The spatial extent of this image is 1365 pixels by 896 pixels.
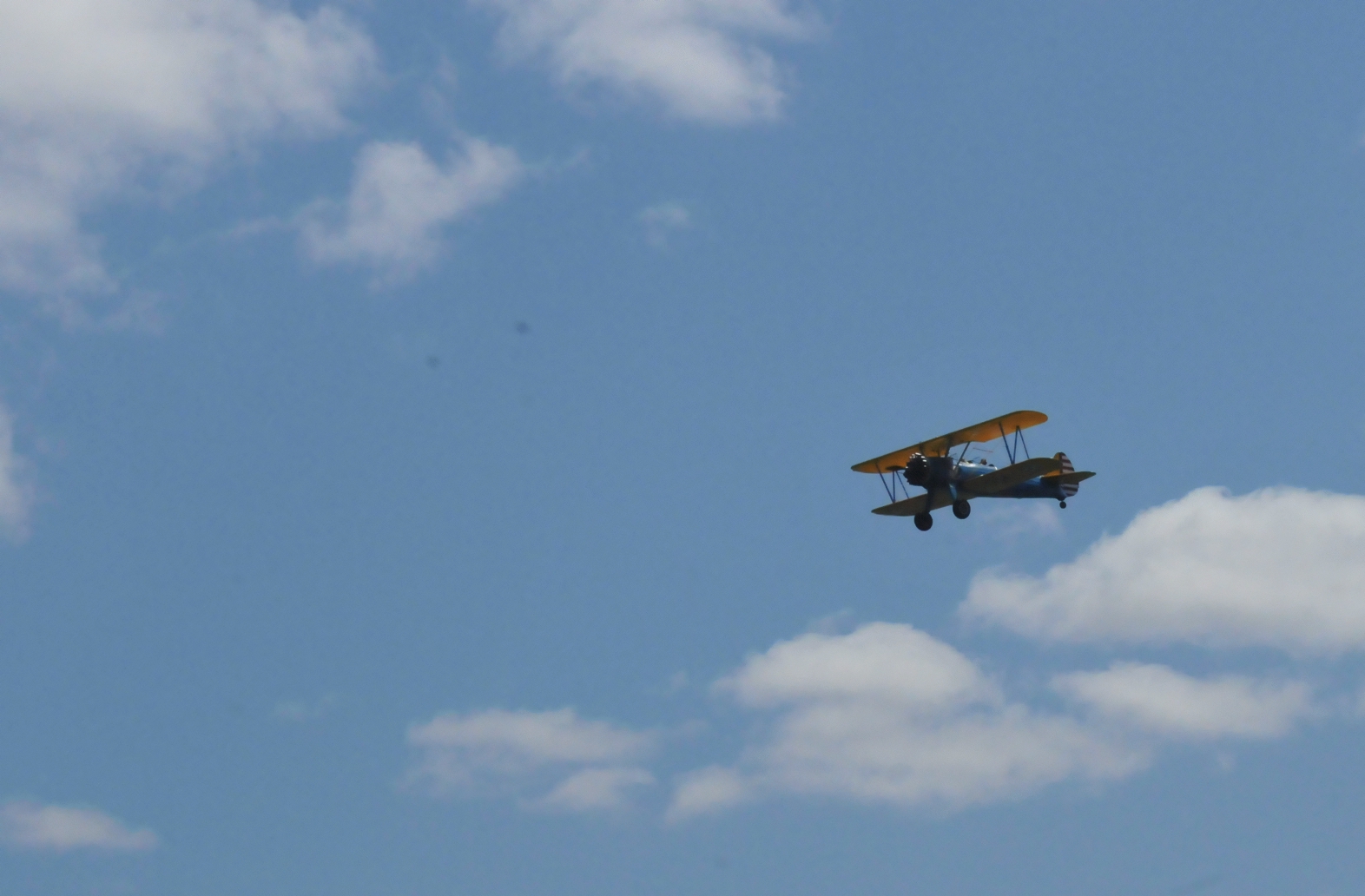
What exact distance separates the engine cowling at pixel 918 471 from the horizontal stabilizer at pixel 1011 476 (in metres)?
1.46

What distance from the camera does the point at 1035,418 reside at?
69.1m

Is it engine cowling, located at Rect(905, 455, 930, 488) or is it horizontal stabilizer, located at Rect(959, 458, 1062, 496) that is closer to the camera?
horizontal stabilizer, located at Rect(959, 458, 1062, 496)

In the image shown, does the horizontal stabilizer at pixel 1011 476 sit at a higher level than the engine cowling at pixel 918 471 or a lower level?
lower

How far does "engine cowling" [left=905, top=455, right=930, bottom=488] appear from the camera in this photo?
7194 cm

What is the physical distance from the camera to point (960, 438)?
2822 inches

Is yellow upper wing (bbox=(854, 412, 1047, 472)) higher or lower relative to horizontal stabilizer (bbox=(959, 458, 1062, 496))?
higher

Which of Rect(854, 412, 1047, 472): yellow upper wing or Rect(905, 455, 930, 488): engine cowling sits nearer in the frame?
Rect(854, 412, 1047, 472): yellow upper wing

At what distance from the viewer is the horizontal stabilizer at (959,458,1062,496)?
67.6m

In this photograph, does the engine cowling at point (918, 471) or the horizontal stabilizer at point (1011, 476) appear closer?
the horizontal stabilizer at point (1011, 476)

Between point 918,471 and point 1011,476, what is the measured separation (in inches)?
149

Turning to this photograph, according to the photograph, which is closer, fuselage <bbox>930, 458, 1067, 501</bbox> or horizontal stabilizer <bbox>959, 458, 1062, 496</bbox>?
horizontal stabilizer <bbox>959, 458, 1062, 496</bbox>

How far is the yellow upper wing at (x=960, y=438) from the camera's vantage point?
69062mm

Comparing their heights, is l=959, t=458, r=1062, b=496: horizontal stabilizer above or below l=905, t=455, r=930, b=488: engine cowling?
below

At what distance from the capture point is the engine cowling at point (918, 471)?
71938mm
